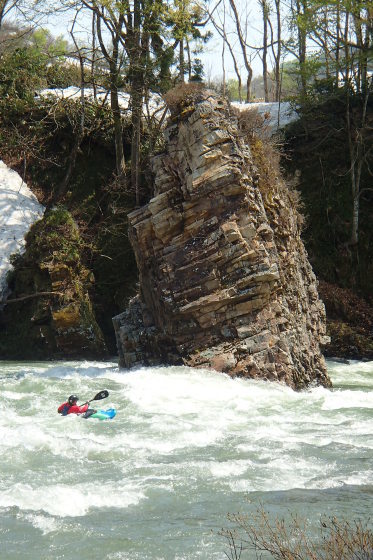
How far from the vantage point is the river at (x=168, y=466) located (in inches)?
232

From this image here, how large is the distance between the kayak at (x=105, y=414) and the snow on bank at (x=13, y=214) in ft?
36.4

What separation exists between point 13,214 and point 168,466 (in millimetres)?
15264

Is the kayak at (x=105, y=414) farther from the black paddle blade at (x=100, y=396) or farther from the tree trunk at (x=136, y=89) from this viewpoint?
the tree trunk at (x=136, y=89)

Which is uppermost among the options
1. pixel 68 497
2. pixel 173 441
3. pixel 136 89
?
pixel 136 89

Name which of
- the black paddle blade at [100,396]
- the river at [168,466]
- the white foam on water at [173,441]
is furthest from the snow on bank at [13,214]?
the black paddle blade at [100,396]

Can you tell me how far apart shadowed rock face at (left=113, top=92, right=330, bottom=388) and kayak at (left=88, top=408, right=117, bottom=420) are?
11.1ft

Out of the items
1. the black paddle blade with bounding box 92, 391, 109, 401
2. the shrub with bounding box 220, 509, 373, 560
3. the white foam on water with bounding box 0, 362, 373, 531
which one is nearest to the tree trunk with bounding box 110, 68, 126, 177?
the white foam on water with bounding box 0, 362, 373, 531

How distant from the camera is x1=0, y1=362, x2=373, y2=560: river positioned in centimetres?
588

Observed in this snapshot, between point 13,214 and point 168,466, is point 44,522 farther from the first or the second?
point 13,214

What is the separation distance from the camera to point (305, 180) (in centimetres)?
2327

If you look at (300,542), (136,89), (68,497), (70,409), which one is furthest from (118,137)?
(300,542)

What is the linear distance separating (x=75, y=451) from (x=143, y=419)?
5.93 ft

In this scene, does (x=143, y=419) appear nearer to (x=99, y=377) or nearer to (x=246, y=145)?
(x=99, y=377)

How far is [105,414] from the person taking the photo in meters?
9.61
